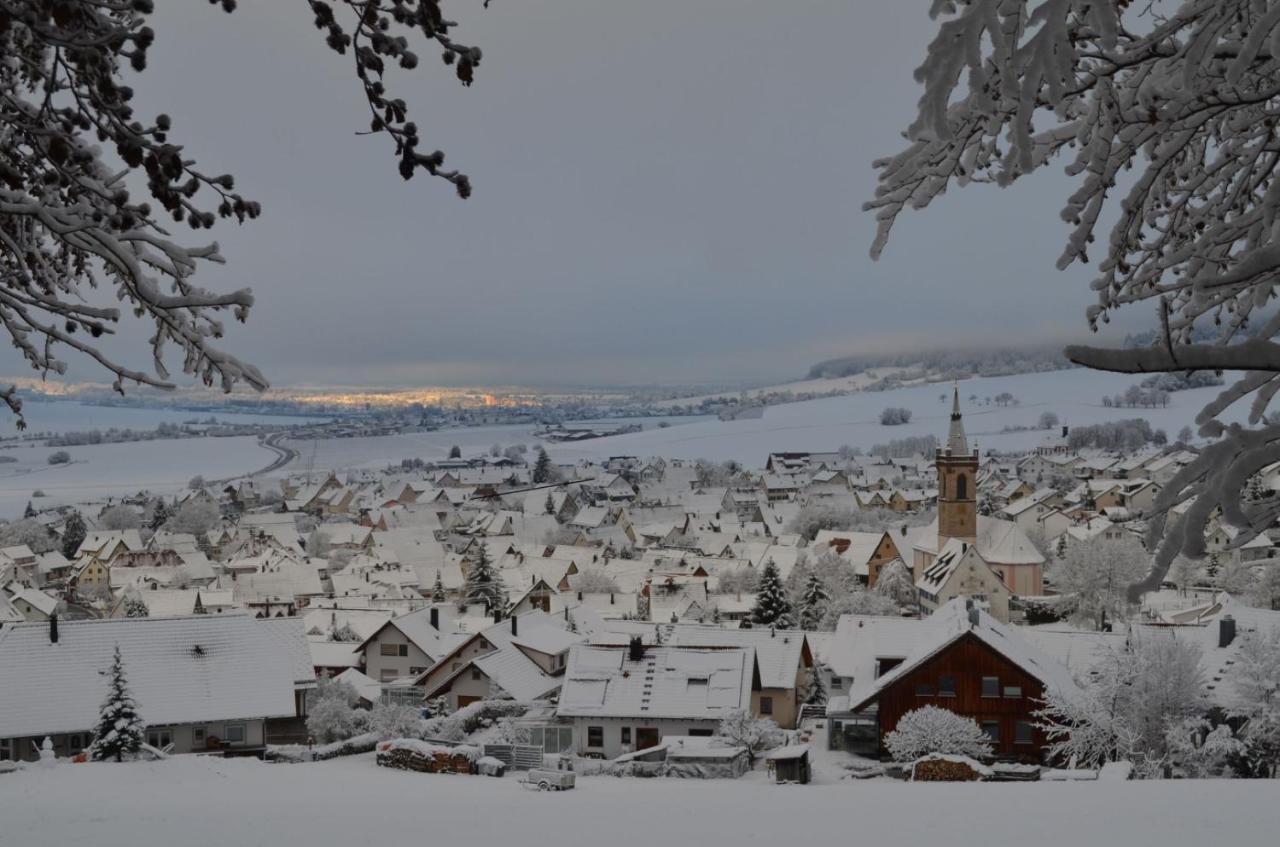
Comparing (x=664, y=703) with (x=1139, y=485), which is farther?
(x=1139, y=485)

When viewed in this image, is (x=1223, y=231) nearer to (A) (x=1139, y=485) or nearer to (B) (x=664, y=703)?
(B) (x=664, y=703)

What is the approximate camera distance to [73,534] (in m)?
81.0

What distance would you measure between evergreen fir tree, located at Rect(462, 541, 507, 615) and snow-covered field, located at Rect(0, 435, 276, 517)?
70029mm

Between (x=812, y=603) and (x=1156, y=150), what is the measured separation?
126ft

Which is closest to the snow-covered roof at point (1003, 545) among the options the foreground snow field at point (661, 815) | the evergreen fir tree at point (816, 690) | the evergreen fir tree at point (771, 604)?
the evergreen fir tree at point (771, 604)

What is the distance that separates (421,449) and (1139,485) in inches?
5339

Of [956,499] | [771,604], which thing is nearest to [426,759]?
[771,604]

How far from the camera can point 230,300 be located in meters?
4.91

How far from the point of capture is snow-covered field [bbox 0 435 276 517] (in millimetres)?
120125

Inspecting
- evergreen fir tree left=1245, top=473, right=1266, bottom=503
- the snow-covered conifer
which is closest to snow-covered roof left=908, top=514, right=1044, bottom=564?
the snow-covered conifer

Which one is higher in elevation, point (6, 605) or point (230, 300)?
point (230, 300)

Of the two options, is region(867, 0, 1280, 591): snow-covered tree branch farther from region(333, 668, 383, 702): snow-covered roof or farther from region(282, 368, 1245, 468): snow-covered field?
region(282, 368, 1245, 468): snow-covered field

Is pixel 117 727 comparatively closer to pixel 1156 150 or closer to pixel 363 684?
pixel 363 684

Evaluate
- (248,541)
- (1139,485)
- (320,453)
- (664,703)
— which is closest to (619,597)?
(664,703)
